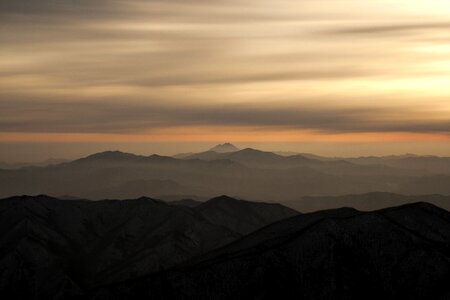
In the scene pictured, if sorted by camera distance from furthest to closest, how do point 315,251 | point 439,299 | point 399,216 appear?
point 399,216, point 315,251, point 439,299

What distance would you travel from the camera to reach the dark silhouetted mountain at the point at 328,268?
129 m

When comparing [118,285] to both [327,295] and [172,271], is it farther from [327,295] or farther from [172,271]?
[327,295]

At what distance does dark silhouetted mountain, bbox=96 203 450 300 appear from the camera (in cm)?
12888

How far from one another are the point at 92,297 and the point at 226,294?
1294 inches

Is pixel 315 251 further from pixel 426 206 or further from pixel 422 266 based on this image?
pixel 426 206

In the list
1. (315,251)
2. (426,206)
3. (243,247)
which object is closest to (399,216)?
(426,206)

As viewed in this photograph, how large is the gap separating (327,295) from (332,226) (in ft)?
58.7

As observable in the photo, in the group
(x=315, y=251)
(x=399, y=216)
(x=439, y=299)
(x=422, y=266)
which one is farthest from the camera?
(x=399, y=216)

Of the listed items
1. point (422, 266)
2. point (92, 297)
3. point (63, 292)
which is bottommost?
point (63, 292)

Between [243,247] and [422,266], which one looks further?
[243,247]

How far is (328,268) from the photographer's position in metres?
134

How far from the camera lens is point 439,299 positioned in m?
117

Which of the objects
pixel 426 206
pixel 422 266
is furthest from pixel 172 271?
pixel 426 206

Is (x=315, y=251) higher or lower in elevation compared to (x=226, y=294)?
higher
